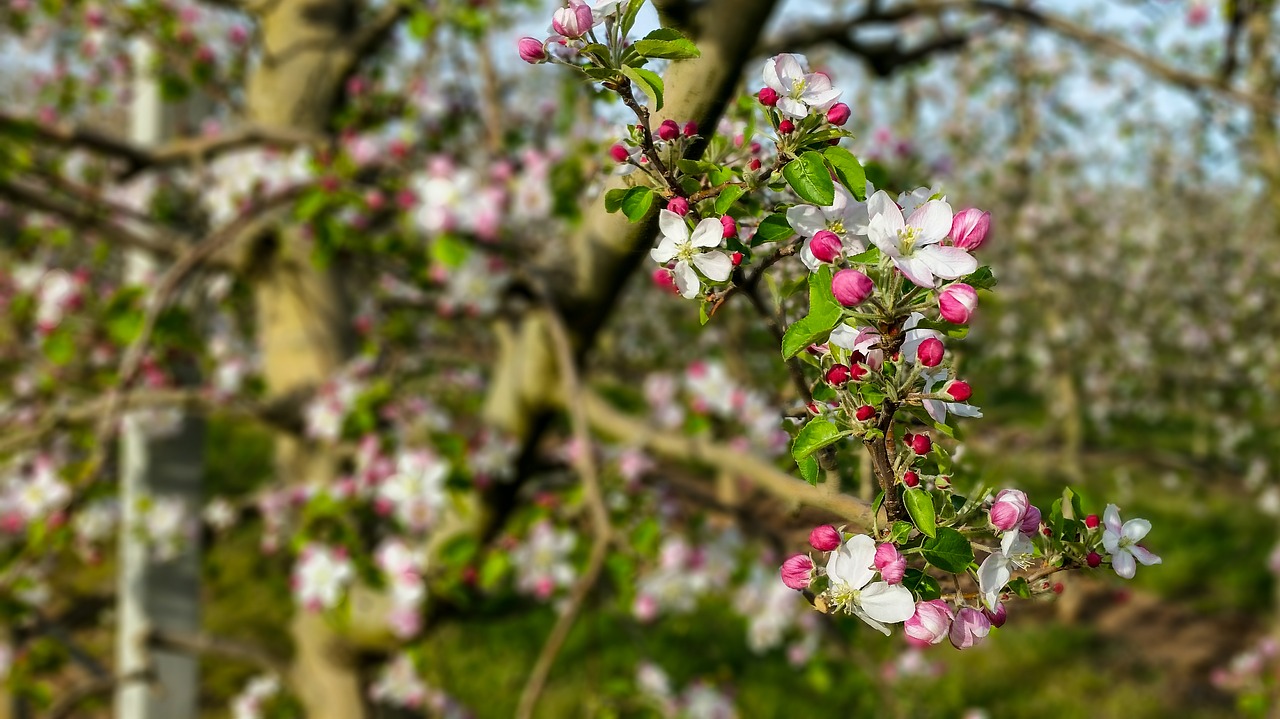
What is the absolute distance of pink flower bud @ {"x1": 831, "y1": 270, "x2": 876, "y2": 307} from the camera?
513 mm

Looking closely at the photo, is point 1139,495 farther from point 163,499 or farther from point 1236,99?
point 163,499

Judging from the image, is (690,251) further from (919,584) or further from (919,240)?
(919,584)

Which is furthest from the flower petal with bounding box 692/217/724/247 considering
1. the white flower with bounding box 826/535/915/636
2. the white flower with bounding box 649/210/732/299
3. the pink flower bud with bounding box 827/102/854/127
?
the white flower with bounding box 826/535/915/636

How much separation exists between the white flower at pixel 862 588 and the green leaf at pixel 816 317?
0.12m

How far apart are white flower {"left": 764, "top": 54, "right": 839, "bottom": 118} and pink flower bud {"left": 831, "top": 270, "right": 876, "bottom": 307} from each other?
0.12 meters

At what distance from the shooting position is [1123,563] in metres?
0.57

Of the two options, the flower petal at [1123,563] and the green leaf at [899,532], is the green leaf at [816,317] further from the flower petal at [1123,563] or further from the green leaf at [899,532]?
the flower petal at [1123,563]

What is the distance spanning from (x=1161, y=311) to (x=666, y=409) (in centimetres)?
718

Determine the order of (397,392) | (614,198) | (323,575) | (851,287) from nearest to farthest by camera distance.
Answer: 1. (851,287)
2. (614,198)
3. (323,575)
4. (397,392)

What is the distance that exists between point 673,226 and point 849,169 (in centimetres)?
12

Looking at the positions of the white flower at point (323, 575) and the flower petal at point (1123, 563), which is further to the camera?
the white flower at point (323, 575)

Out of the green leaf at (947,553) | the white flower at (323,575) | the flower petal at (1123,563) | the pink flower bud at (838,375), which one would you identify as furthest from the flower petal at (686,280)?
the white flower at (323,575)

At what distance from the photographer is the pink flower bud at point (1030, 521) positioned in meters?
0.56

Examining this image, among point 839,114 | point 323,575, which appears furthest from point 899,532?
point 323,575
